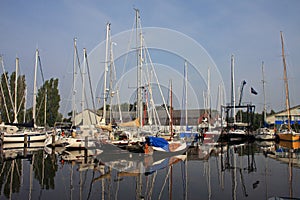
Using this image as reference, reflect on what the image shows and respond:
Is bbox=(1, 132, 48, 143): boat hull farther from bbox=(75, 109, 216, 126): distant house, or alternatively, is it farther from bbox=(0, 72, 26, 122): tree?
bbox=(0, 72, 26, 122): tree

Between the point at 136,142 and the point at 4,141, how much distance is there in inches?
711

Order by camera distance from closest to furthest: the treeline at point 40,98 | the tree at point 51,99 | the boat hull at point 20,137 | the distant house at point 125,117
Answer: the distant house at point 125,117
the boat hull at point 20,137
the treeline at point 40,98
the tree at point 51,99

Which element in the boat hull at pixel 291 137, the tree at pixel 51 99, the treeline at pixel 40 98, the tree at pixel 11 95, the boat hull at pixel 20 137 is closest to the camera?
the boat hull at pixel 20 137

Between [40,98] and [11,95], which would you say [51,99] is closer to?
[40,98]

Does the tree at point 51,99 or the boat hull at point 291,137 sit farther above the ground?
the tree at point 51,99

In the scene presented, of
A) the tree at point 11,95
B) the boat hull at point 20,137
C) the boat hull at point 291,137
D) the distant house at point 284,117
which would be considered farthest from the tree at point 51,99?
the distant house at point 284,117

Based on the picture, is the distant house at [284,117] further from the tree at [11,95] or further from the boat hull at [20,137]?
the tree at [11,95]

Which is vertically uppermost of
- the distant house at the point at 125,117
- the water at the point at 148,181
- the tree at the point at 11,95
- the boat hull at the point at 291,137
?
the tree at the point at 11,95

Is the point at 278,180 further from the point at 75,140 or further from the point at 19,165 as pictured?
the point at 75,140

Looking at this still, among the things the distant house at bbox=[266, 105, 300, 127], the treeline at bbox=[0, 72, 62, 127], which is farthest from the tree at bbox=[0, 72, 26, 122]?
the distant house at bbox=[266, 105, 300, 127]

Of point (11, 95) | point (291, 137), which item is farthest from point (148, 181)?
point (11, 95)

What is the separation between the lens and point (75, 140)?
2744 cm

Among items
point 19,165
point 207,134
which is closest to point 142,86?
point 19,165

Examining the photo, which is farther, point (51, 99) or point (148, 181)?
point (51, 99)
